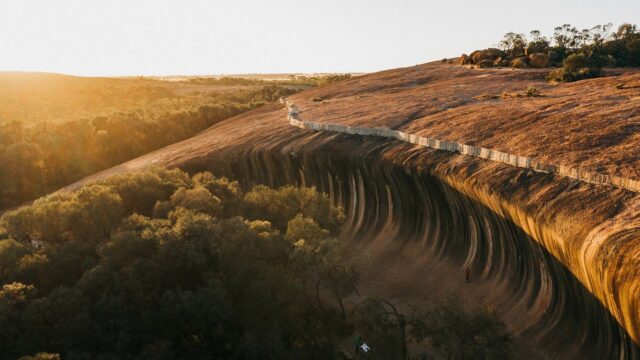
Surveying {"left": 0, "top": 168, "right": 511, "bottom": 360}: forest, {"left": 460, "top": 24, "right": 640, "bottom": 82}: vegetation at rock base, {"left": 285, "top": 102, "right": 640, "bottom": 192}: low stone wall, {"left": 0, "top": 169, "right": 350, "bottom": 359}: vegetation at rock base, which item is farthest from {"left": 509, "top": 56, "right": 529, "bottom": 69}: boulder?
{"left": 0, "top": 169, "right": 350, "bottom": 359}: vegetation at rock base

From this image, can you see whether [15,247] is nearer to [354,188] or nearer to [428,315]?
[428,315]

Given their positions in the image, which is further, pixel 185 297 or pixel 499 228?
pixel 499 228

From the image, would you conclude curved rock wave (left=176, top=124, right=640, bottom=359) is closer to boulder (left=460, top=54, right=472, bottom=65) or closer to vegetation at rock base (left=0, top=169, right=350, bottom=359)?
vegetation at rock base (left=0, top=169, right=350, bottom=359)

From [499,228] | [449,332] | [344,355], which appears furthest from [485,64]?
[449,332]

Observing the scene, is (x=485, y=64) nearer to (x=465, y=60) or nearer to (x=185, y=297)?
(x=465, y=60)

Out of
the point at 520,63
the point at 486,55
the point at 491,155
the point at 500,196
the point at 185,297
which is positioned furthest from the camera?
the point at 486,55

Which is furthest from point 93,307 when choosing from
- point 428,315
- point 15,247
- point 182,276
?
point 428,315
